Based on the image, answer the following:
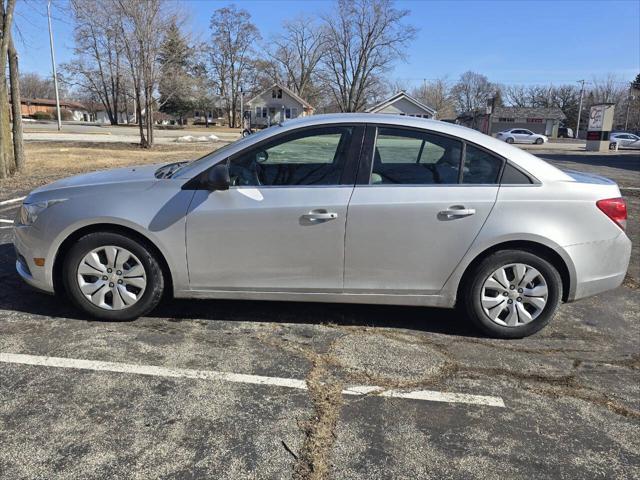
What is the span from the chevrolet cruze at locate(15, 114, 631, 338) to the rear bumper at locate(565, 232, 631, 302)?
0.01m

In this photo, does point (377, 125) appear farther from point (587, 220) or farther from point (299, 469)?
point (299, 469)

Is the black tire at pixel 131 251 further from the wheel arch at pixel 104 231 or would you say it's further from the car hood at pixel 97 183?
the car hood at pixel 97 183

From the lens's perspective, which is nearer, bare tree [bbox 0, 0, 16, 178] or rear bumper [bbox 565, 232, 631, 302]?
rear bumper [bbox 565, 232, 631, 302]

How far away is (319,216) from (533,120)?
91830mm

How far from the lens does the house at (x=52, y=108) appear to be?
9494cm

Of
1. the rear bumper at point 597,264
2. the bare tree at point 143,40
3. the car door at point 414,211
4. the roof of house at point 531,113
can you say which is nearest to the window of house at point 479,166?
the car door at point 414,211

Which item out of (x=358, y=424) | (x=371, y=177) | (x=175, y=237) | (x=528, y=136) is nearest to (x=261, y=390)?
(x=358, y=424)

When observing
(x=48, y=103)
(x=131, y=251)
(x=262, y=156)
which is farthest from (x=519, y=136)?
(x=48, y=103)

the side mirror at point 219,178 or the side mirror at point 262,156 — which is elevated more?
the side mirror at point 262,156

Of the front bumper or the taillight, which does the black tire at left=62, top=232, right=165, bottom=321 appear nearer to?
the front bumper

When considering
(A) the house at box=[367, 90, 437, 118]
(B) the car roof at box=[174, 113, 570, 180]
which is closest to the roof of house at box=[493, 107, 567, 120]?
(A) the house at box=[367, 90, 437, 118]

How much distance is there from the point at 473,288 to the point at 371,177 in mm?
1136

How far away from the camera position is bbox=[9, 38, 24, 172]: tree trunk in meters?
12.5

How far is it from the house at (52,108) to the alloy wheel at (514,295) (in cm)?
10044
